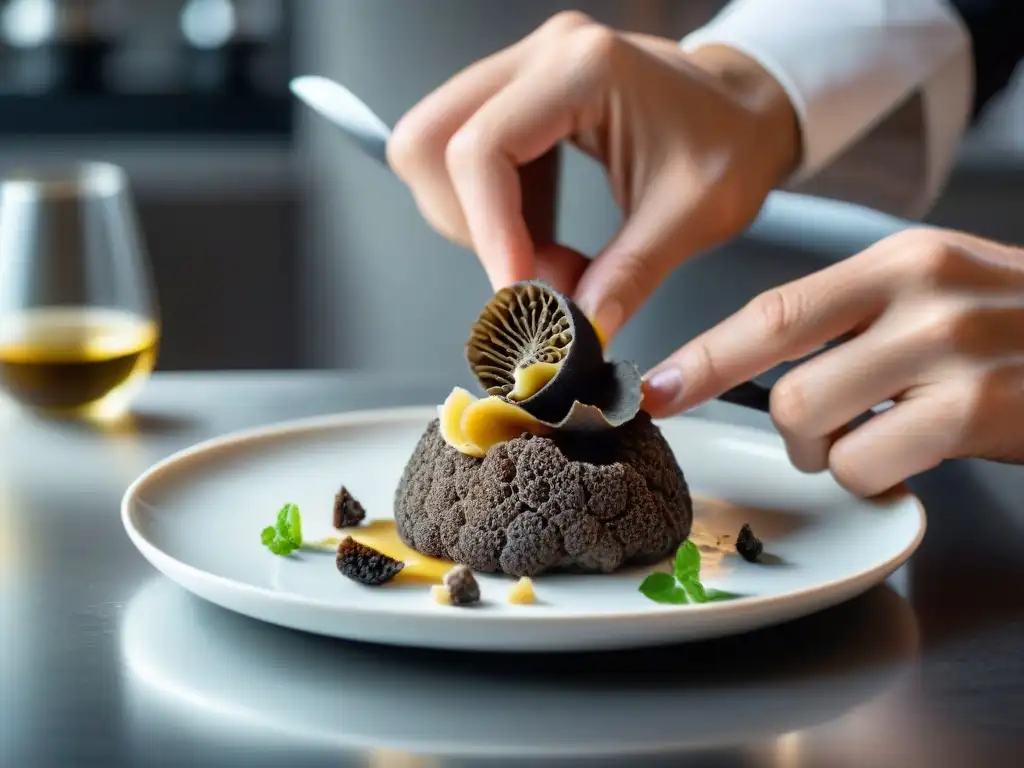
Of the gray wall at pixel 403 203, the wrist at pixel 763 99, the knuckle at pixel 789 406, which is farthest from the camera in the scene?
the gray wall at pixel 403 203

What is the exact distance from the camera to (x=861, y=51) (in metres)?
1.51

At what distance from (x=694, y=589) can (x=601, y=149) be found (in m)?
0.61

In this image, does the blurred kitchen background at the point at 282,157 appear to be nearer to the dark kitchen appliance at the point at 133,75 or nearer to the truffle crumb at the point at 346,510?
the dark kitchen appliance at the point at 133,75

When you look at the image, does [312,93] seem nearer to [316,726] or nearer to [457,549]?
[457,549]

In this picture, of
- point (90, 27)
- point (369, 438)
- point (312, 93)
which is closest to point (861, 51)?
point (312, 93)

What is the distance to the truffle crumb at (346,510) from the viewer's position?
928 mm

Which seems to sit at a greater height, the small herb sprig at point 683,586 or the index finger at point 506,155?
the index finger at point 506,155

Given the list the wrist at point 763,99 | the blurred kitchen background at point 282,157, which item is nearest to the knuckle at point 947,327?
the wrist at point 763,99

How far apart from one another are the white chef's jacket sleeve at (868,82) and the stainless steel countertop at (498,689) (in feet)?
2.18

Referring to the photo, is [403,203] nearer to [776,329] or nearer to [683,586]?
[776,329]

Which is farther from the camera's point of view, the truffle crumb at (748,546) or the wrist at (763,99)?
the wrist at (763,99)

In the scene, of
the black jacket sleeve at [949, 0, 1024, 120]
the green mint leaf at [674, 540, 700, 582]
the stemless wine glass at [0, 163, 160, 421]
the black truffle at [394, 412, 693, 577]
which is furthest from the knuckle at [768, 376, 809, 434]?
the black jacket sleeve at [949, 0, 1024, 120]

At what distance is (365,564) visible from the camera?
0.81 meters

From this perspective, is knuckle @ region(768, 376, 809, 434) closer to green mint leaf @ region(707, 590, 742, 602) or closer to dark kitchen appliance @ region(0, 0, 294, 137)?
green mint leaf @ region(707, 590, 742, 602)
